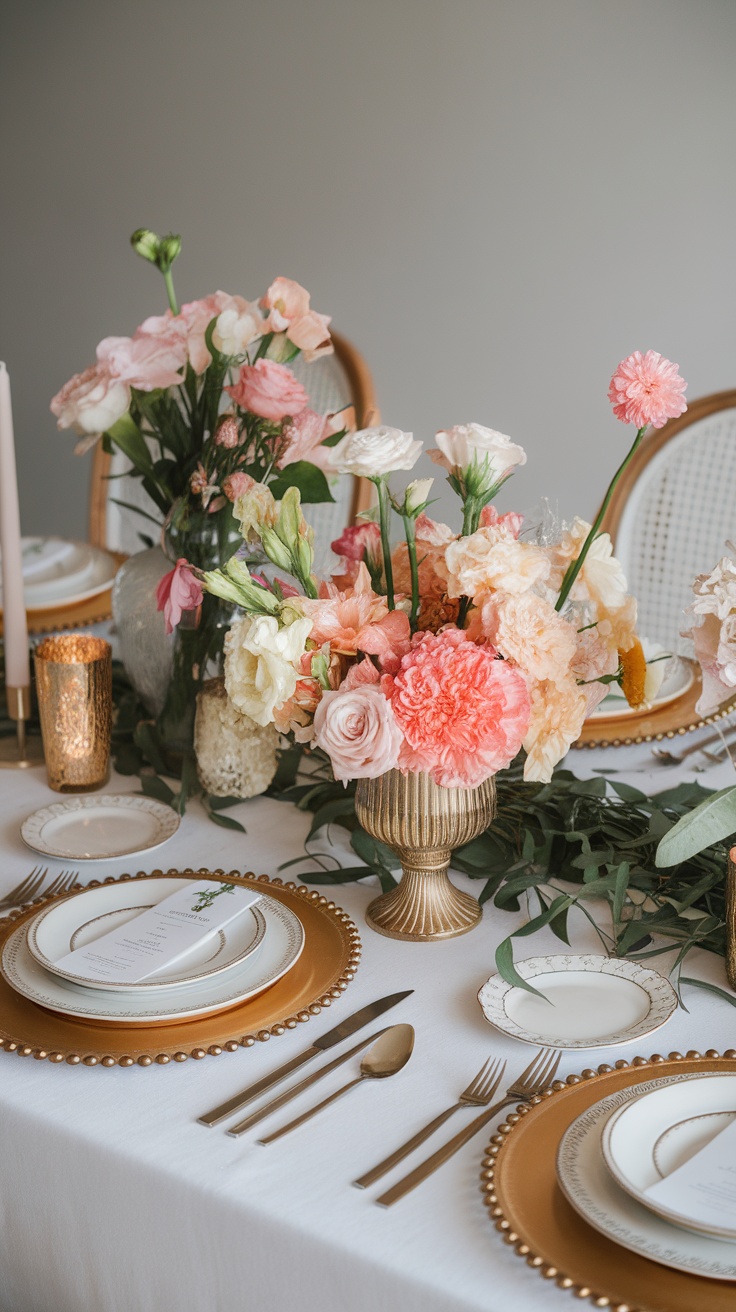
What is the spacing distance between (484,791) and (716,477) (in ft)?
3.61

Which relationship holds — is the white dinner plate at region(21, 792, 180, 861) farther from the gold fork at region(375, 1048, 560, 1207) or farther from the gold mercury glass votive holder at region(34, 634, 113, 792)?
the gold fork at region(375, 1048, 560, 1207)

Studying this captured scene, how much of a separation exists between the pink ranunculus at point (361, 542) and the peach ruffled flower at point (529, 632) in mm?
125

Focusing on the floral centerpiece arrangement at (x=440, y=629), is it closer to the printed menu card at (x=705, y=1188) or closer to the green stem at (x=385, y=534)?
the green stem at (x=385, y=534)

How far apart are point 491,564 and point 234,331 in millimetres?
459

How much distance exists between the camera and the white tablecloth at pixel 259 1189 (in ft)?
1.98

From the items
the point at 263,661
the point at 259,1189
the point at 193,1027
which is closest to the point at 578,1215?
the point at 259,1189

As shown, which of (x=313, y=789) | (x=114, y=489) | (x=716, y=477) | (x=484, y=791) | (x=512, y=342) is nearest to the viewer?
(x=484, y=791)

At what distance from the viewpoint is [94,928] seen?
0.89m

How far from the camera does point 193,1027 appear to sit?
2.59 feet

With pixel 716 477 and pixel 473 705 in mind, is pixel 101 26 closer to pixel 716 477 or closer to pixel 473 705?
pixel 716 477

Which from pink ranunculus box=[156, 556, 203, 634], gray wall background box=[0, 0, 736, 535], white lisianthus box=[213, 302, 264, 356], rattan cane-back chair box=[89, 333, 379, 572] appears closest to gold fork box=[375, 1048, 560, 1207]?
pink ranunculus box=[156, 556, 203, 634]

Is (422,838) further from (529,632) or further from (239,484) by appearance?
(239,484)

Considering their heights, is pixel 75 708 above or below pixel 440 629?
below

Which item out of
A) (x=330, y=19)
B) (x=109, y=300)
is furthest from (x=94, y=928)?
(x=109, y=300)
